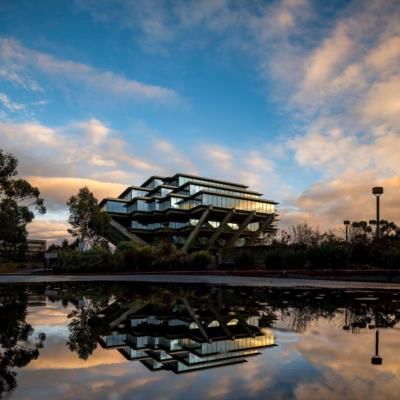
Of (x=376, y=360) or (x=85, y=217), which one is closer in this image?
(x=376, y=360)

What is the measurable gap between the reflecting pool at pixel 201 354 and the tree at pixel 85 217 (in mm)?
45444

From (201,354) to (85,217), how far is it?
2003 inches

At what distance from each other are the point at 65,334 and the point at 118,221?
73.8m

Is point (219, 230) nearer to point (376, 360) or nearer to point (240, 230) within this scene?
point (240, 230)

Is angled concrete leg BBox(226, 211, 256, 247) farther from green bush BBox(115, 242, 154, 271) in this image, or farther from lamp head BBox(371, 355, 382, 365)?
lamp head BBox(371, 355, 382, 365)

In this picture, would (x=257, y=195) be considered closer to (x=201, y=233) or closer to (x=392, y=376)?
(x=201, y=233)

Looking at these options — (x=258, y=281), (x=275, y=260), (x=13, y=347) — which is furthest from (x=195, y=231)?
(x=13, y=347)

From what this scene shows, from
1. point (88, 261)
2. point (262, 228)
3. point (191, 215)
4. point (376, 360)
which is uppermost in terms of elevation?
point (191, 215)

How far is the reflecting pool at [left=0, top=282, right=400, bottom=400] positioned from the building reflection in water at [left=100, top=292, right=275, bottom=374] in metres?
0.02

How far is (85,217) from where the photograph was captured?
52906 millimetres

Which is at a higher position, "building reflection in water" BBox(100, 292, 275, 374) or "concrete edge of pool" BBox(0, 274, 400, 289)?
"building reflection in water" BBox(100, 292, 275, 374)

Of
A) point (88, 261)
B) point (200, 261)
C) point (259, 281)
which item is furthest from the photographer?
point (88, 261)

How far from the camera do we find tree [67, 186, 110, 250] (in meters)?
52.5

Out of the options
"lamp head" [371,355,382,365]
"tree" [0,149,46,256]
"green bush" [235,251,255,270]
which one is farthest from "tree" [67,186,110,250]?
"lamp head" [371,355,382,365]
